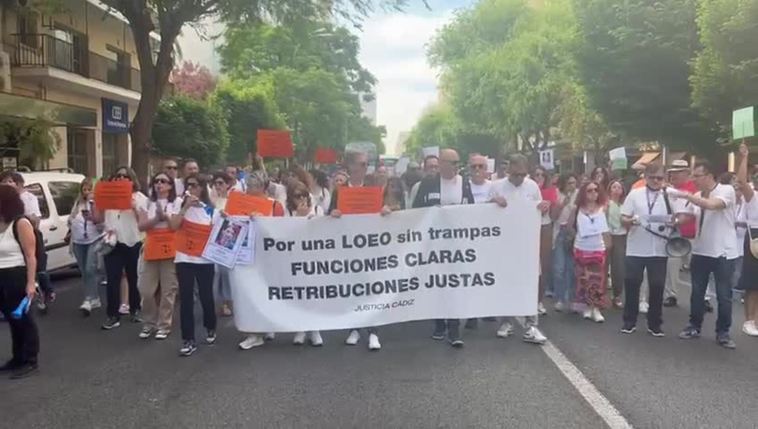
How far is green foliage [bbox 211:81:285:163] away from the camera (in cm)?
3678

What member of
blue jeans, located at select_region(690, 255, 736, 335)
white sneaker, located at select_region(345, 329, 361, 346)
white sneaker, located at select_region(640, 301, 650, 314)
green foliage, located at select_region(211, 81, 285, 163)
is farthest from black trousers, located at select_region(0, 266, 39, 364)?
green foliage, located at select_region(211, 81, 285, 163)

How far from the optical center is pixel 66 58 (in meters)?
26.9

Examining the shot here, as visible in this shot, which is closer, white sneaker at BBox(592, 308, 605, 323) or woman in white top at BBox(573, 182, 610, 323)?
white sneaker at BBox(592, 308, 605, 323)

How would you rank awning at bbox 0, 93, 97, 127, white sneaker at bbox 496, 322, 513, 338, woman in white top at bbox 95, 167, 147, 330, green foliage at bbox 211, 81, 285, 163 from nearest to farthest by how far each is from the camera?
white sneaker at bbox 496, 322, 513, 338, woman in white top at bbox 95, 167, 147, 330, awning at bbox 0, 93, 97, 127, green foliage at bbox 211, 81, 285, 163

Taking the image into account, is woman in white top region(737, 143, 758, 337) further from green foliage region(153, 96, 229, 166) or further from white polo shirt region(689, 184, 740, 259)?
green foliage region(153, 96, 229, 166)

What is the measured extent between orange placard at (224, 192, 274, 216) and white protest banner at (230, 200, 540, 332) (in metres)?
0.14

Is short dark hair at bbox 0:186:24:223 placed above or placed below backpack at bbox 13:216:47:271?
above

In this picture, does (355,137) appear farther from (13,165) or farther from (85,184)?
(85,184)

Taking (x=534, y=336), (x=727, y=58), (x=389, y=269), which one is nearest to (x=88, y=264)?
(x=389, y=269)

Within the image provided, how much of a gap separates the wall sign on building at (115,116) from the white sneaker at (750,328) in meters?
26.4

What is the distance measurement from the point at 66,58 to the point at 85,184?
728 inches

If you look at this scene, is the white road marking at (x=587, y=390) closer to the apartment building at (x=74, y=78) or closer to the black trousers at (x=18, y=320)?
the black trousers at (x=18, y=320)

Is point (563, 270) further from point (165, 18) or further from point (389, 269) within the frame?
point (165, 18)

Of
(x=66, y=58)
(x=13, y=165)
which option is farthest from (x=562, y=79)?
(x=13, y=165)
